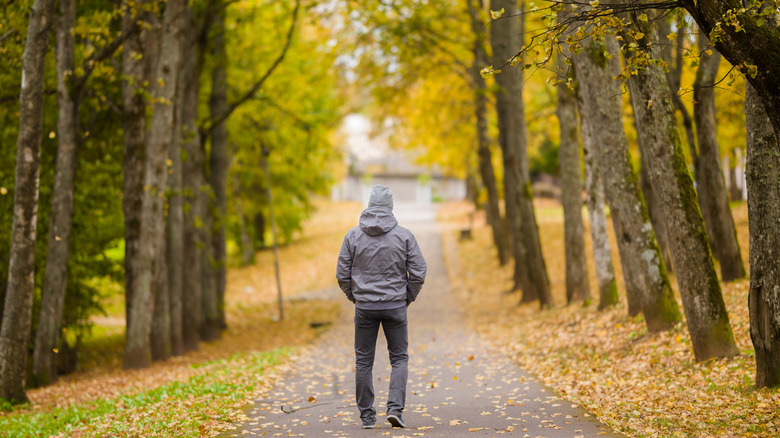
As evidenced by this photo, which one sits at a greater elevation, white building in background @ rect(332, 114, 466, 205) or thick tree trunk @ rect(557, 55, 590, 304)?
white building in background @ rect(332, 114, 466, 205)

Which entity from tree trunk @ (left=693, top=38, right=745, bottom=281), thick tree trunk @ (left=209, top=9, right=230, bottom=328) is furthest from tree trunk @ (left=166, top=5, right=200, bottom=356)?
tree trunk @ (left=693, top=38, right=745, bottom=281)

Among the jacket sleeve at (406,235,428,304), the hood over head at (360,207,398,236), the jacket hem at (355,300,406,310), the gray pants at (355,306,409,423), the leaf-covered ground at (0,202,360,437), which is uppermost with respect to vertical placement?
the hood over head at (360,207,398,236)

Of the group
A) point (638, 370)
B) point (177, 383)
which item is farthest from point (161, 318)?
point (638, 370)

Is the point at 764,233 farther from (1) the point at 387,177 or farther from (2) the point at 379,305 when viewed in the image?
(1) the point at 387,177

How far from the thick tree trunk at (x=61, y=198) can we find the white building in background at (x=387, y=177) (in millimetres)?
55295

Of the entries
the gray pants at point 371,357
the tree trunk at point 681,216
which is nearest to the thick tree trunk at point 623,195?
the tree trunk at point 681,216

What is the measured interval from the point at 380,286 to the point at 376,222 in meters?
0.60

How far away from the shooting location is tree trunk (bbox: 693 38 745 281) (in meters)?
13.6

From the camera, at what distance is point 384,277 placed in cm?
688

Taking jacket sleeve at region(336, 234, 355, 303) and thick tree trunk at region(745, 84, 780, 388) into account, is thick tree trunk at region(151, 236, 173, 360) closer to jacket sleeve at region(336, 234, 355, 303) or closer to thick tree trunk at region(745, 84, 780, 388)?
jacket sleeve at region(336, 234, 355, 303)

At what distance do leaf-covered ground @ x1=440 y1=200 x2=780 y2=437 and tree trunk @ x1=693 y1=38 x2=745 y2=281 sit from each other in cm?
55

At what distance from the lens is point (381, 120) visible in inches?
1006

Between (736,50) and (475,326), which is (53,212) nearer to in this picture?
(475,326)

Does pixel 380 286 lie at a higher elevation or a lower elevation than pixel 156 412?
higher
